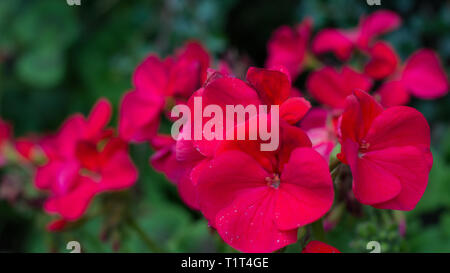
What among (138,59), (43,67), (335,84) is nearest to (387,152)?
(335,84)

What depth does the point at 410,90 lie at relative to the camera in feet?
2.47

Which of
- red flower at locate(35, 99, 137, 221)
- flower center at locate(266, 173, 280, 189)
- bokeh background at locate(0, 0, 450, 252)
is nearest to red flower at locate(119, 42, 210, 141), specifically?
red flower at locate(35, 99, 137, 221)

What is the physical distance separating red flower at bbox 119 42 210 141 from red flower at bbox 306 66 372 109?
169mm

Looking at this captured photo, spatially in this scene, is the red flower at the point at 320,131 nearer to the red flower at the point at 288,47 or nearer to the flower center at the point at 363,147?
the flower center at the point at 363,147

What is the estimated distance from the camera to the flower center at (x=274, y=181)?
467 mm

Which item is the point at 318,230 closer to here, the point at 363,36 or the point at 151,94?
the point at 151,94

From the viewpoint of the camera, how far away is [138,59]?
4.93 feet

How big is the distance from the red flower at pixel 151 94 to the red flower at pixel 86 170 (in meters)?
0.04

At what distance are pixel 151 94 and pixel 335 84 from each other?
0.28 meters

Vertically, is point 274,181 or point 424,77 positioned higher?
point 424,77

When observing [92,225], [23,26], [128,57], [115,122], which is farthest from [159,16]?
[92,225]

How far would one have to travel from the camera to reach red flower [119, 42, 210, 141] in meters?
0.70

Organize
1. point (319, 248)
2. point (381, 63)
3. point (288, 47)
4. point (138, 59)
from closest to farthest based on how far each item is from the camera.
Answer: point (319, 248)
point (381, 63)
point (288, 47)
point (138, 59)
